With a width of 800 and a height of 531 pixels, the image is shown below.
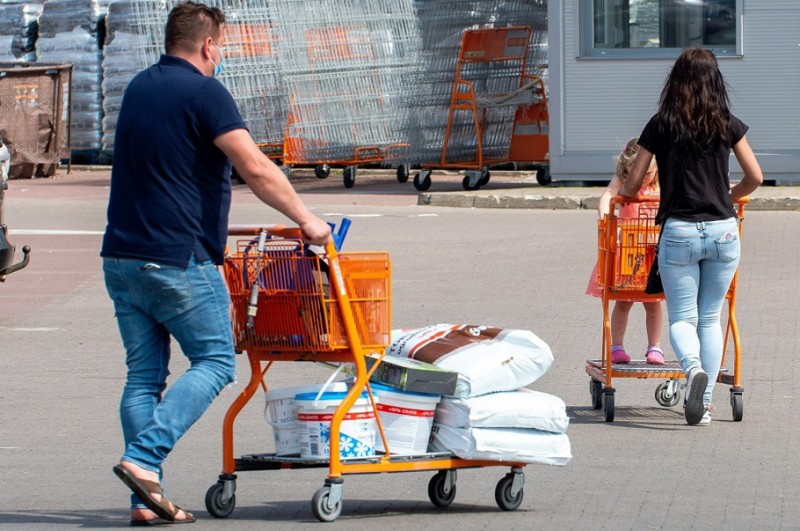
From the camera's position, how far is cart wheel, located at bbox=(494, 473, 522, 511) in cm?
601

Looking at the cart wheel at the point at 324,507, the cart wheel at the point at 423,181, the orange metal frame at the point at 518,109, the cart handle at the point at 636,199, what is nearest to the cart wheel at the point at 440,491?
the cart wheel at the point at 324,507

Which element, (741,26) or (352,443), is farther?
(741,26)

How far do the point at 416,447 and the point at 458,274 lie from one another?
7494 millimetres

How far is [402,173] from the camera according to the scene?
22.2 m

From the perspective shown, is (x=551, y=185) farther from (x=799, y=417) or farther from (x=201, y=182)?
(x=201, y=182)

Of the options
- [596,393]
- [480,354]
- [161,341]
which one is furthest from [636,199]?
[161,341]

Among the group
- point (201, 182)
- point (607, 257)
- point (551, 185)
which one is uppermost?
point (201, 182)

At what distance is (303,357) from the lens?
5.75 m

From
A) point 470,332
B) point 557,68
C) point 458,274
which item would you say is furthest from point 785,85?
point 470,332

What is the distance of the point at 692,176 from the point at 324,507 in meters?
2.90

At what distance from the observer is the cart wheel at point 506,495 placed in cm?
601

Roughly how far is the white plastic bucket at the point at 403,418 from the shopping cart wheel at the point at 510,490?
1.23ft

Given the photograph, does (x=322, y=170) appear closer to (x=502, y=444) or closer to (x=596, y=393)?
(x=596, y=393)

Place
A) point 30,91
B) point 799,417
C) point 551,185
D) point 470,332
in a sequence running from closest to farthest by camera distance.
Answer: point 470,332, point 799,417, point 551,185, point 30,91
